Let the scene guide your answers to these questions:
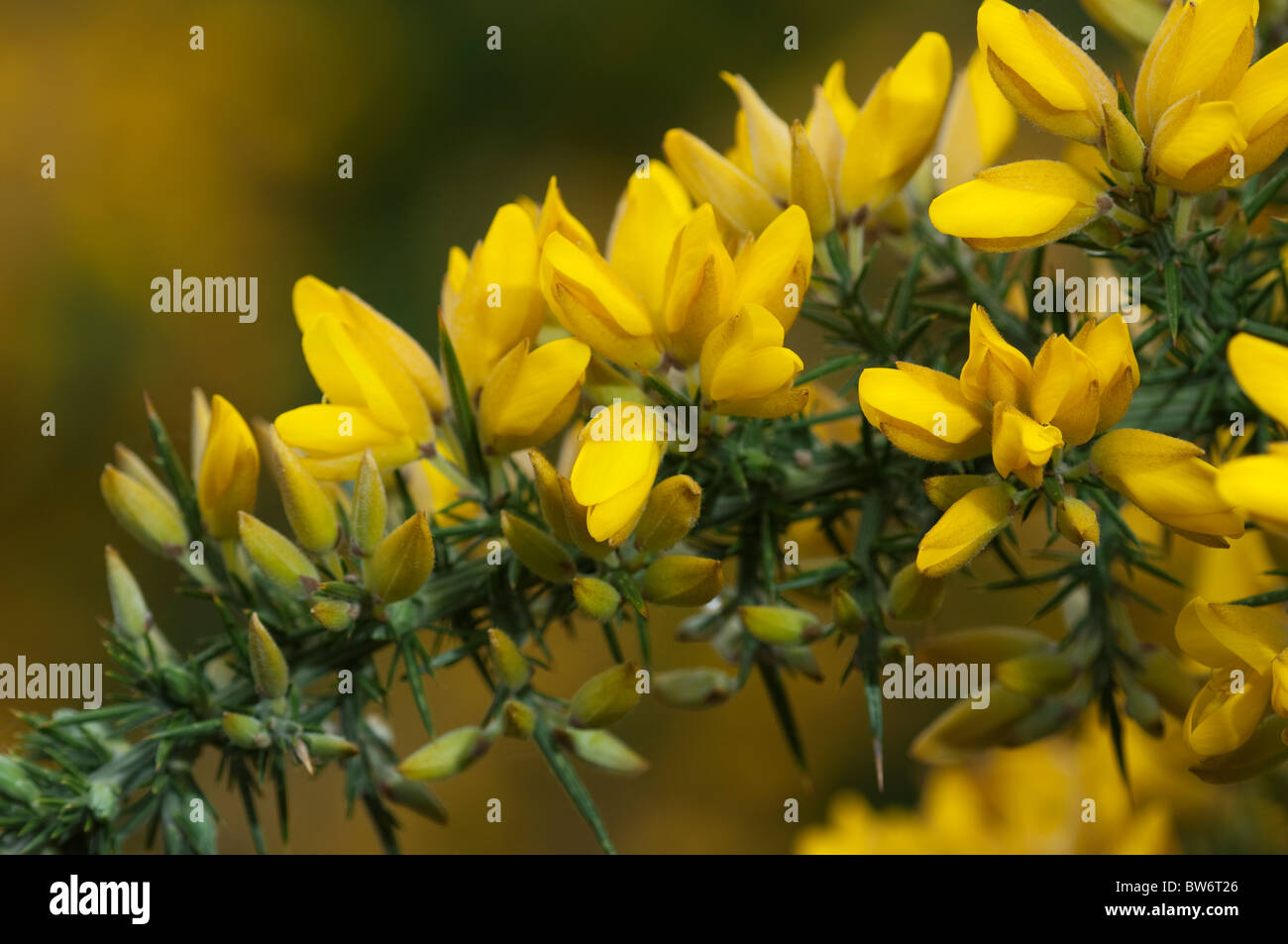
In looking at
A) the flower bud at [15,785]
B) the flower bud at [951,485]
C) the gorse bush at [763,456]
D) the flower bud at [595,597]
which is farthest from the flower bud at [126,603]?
the flower bud at [951,485]

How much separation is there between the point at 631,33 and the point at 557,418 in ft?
6.58

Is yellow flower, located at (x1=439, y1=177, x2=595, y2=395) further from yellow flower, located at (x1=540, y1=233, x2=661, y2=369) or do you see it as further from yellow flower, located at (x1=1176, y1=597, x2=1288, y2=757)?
yellow flower, located at (x1=1176, y1=597, x2=1288, y2=757)

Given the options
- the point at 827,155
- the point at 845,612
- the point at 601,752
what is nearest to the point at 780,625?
the point at 845,612

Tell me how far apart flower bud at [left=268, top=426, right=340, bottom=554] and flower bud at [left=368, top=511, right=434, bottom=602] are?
4 cm

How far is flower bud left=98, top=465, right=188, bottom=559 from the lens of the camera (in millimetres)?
821

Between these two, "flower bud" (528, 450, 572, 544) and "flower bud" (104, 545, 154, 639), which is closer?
"flower bud" (528, 450, 572, 544)

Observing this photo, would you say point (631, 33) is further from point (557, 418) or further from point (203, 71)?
point (557, 418)

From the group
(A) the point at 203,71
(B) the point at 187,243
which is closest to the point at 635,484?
(B) the point at 187,243

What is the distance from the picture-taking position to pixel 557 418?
28.7 inches

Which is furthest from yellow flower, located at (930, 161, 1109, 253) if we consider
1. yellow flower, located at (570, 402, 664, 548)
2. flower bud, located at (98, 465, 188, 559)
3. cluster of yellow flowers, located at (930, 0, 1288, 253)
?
flower bud, located at (98, 465, 188, 559)

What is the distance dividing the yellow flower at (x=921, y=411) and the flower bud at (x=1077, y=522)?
61 mm

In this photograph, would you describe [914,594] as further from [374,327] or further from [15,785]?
[15,785]

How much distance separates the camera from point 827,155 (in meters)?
0.84
